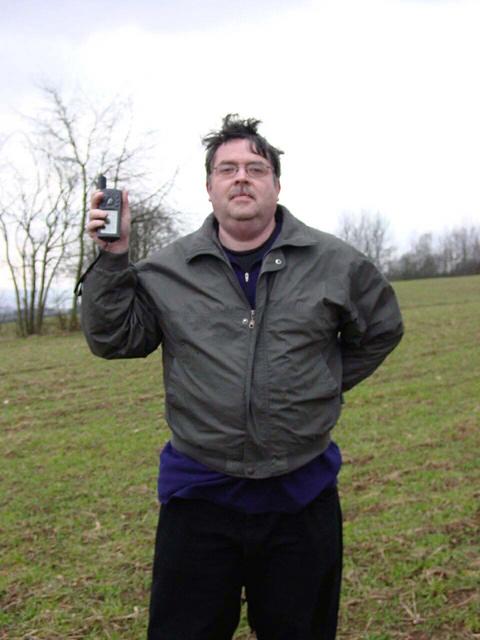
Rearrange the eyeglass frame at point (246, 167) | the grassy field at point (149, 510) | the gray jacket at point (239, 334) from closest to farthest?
the gray jacket at point (239, 334) → the eyeglass frame at point (246, 167) → the grassy field at point (149, 510)

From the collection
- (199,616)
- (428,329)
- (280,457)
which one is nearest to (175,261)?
(280,457)

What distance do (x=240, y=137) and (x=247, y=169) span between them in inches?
6.1

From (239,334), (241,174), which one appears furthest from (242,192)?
(239,334)

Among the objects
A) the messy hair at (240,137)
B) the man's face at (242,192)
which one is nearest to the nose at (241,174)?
the man's face at (242,192)

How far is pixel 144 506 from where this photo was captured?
16.1ft

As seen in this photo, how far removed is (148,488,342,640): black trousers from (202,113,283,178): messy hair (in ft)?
4.18

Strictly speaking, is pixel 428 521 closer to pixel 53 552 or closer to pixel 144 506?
pixel 144 506

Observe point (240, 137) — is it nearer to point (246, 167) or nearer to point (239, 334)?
point (246, 167)

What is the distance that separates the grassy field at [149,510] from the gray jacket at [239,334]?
5.24 ft

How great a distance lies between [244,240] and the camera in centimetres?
233

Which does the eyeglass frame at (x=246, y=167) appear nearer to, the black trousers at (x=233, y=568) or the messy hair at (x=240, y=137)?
the messy hair at (x=240, y=137)

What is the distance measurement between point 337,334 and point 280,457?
542mm

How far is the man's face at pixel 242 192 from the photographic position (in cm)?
224

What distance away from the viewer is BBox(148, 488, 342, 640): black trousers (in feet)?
7.28
